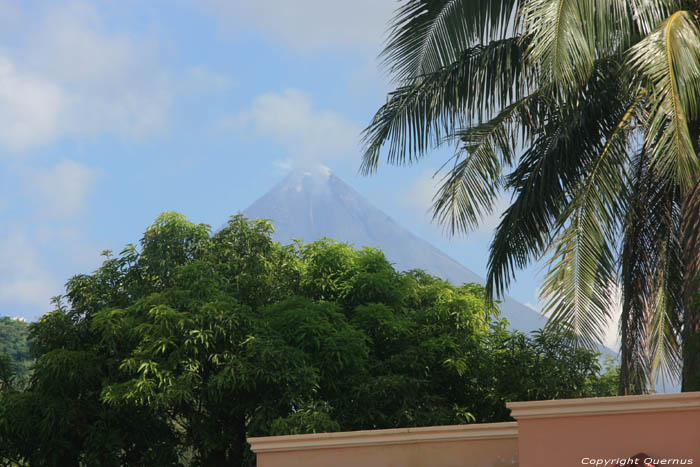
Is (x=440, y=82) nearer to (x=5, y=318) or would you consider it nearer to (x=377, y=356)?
(x=377, y=356)

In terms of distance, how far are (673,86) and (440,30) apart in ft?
11.7

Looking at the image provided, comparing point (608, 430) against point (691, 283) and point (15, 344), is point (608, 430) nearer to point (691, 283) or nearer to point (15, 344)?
point (691, 283)

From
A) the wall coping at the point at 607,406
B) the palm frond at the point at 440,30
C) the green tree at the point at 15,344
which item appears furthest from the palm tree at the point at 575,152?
the green tree at the point at 15,344

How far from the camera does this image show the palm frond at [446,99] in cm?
1079

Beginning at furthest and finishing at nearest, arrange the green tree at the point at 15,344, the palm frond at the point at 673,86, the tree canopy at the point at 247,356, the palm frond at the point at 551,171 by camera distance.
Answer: the green tree at the point at 15,344, the tree canopy at the point at 247,356, the palm frond at the point at 551,171, the palm frond at the point at 673,86

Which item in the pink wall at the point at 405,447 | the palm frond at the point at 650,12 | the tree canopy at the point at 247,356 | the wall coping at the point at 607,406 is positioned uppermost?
the palm frond at the point at 650,12

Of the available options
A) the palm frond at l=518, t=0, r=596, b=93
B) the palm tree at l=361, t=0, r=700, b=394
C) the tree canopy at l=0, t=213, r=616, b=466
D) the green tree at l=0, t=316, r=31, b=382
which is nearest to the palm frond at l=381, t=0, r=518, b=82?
the palm tree at l=361, t=0, r=700, b=394

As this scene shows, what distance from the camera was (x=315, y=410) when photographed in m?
12.2

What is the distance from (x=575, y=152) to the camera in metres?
10.3

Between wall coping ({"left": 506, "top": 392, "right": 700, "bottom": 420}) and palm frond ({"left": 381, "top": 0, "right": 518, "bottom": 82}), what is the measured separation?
18.7 ft

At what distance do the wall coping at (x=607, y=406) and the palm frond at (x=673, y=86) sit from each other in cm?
279

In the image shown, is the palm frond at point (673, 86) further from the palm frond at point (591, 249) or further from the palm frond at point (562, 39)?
the palm frond at point (591, 249)

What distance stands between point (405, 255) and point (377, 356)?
16684 cm

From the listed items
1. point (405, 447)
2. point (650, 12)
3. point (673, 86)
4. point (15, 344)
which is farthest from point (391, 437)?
point (15, 344)
